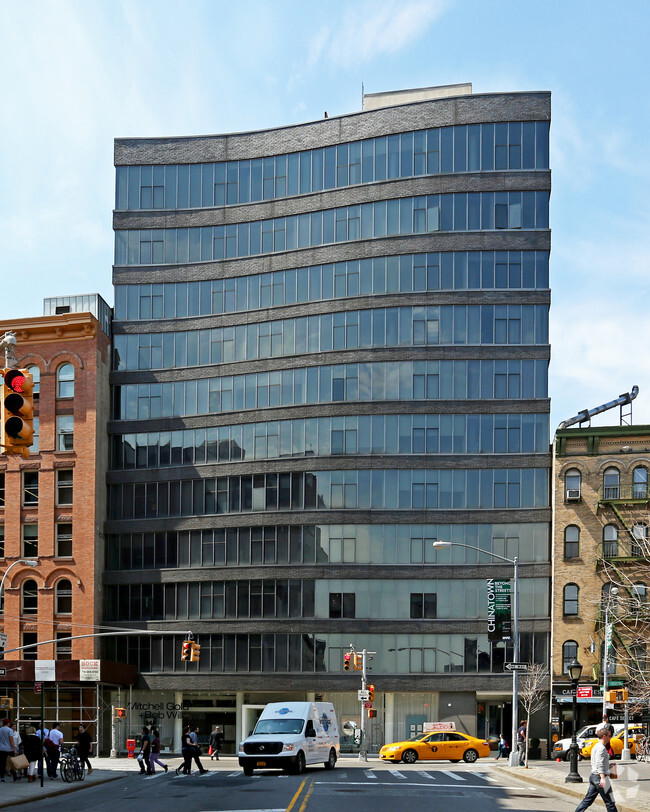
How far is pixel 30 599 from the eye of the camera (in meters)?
72.2

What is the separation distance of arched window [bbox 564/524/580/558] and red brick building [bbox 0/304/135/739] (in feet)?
93.9

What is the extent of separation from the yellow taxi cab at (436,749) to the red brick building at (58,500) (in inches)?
1039

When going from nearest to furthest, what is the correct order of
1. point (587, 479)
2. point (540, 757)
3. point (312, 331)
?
point (540, 757)
point (587, 479)
point (312, 331)

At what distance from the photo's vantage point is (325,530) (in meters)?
69.5

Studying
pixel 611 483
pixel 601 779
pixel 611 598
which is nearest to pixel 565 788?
pixel 611 598

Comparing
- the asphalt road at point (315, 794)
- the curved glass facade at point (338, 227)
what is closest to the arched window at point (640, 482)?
the curved glass facade at point (338, 227)

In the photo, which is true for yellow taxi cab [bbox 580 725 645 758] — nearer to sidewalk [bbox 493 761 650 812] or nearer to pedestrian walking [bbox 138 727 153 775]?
sidewalk [bbox 493 761 650 812]

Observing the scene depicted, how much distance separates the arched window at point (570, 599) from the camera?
6606 centimetres

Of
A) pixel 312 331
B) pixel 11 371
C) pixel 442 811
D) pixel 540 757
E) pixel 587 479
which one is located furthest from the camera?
pixel 312 331

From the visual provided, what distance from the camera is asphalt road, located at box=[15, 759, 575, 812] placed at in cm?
2520

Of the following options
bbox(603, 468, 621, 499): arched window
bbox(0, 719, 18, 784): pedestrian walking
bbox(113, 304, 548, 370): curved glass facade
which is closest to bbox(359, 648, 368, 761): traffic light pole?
bbox(603, 468, 621, 499): arched window

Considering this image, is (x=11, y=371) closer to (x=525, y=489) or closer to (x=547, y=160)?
(x=525, y=489)

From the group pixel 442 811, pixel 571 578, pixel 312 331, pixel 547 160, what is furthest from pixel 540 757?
pixel 442 811

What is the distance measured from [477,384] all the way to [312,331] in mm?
11204
